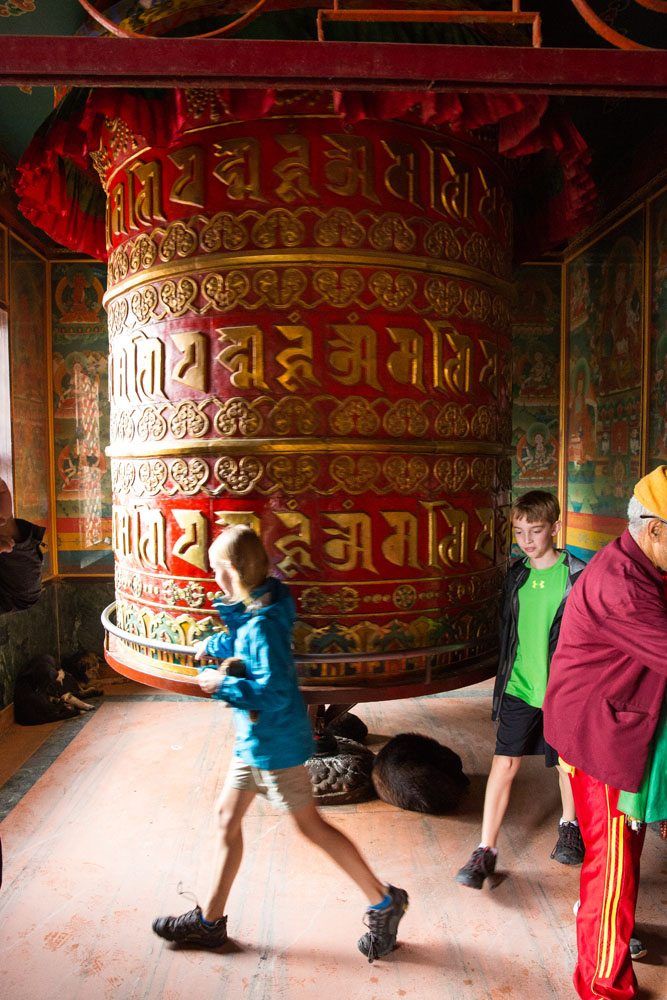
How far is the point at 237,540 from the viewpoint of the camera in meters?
2.23

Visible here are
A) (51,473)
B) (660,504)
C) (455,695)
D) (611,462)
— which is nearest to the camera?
(660,504)

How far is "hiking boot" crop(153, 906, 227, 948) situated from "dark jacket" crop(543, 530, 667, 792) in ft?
4.37

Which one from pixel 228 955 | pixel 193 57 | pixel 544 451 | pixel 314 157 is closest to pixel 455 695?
pixel 544 451

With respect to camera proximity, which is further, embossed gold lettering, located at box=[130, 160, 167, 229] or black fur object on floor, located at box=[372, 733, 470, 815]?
black fur object on floor, located at box=[372, 733, 470, 815]

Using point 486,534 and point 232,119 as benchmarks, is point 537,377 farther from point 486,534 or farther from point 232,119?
point 232,119

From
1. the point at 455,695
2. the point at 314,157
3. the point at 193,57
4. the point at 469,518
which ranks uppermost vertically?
the point at 314,157

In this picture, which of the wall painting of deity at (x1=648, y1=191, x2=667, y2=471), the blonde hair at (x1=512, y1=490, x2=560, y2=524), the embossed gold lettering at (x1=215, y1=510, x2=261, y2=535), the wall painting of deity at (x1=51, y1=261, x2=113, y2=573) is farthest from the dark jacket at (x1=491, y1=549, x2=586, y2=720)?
the wall painting of deity at (x1=51, y1=261, x2=113, y2=573)

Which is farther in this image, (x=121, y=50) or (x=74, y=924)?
(x=74, y=924)

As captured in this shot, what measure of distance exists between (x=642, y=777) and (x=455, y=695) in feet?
11.1

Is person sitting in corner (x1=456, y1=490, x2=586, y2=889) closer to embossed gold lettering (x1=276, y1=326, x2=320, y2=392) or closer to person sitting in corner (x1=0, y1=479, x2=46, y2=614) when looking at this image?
embossed gold lettering (x1=276, y1=326, x2=320, y2=392)

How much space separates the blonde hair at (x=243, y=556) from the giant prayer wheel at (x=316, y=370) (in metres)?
0.60

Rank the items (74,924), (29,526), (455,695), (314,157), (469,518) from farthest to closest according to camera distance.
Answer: (455,695) < (469,518) < (314,157) < (74,924) < (29,526)

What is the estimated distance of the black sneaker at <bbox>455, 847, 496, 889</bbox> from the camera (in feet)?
8.96

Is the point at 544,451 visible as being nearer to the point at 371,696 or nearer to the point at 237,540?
the point at 371,696
